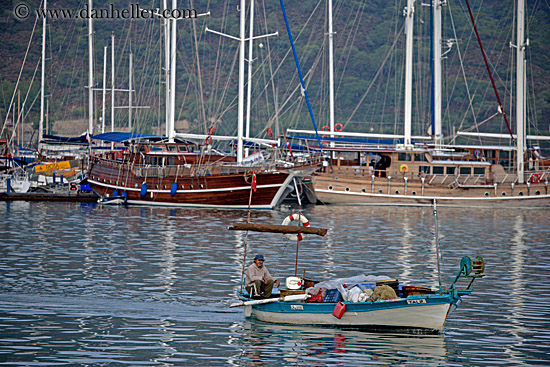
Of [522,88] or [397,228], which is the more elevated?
[522,88]

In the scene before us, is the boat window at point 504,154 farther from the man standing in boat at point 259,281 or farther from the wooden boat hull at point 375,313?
the wooden boat hull at point 375,313

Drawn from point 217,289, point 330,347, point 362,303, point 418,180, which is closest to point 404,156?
point 418,180

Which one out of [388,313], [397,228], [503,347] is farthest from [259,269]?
[397,228]

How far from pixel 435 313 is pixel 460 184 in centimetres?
3993

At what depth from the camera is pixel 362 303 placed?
19844 mm

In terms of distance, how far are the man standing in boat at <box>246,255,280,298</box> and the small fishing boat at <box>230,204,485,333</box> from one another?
0.84ft

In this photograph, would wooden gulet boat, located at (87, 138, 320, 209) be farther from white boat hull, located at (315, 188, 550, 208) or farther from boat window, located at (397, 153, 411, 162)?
boat window, located at (397, 153, 411, 162)

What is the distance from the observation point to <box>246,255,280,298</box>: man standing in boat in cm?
2123

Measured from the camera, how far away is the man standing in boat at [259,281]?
21234 millimetres

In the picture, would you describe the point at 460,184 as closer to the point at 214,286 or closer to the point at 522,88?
the point at 522,88

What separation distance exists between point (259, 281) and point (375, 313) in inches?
Result: 117

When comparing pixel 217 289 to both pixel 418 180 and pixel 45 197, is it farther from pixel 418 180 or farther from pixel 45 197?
pixel 45 197

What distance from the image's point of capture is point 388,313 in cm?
1981

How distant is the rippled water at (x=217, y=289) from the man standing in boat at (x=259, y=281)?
82 centimetres
